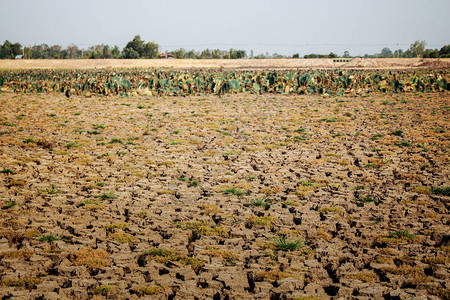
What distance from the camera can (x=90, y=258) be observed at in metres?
5.27

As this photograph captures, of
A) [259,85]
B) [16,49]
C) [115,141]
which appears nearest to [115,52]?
[16,49]

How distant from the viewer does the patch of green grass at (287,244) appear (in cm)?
564

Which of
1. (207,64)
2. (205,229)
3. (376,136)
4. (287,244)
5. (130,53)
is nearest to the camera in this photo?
(287,244)

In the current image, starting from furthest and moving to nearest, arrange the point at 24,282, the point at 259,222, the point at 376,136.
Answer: the point at 376,136
the point at 259,222
the point at 24,282

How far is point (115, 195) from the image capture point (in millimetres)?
7805

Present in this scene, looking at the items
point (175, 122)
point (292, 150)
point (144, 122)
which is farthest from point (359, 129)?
point (144, 122)

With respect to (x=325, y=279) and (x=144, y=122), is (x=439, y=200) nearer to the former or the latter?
(x=325, y=279)

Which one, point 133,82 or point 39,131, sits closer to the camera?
point 39,131

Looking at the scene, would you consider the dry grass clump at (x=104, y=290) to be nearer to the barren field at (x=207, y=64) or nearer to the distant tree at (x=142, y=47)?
the barren field at (x=207, y=64)

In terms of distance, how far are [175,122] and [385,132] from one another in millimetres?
8141

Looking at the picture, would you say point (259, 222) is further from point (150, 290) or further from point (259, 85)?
point (259, 85)

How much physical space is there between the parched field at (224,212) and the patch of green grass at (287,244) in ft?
0.09

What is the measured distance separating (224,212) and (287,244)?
165cm

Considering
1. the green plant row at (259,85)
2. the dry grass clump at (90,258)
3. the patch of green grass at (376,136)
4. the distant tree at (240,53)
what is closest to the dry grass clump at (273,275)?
the dry grass clump at (90,258)
